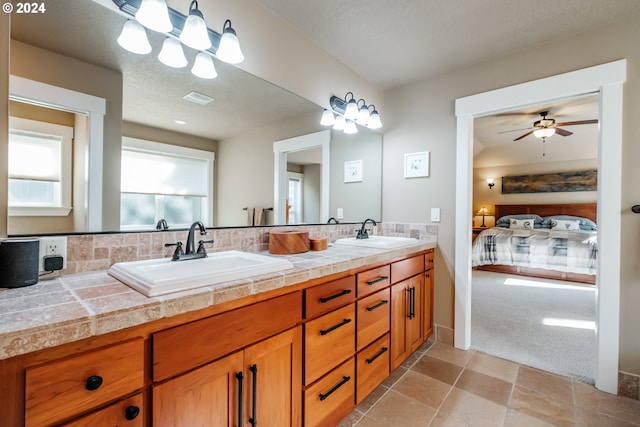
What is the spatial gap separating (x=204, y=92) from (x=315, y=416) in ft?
5.57

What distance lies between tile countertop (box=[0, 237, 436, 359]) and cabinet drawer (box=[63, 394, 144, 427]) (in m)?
0.20

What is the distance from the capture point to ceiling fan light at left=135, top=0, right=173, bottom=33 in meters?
1.17

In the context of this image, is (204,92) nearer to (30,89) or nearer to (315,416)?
(30,89)

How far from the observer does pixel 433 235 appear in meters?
2.49

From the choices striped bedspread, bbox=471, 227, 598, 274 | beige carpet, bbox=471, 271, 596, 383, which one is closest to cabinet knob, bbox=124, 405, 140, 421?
beige carpet, bbox=471, 271, 596, 383

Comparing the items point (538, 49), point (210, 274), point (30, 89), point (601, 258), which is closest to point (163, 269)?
point (210, 274)

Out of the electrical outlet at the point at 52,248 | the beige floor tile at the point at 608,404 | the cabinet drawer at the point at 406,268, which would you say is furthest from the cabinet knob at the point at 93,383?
the beige floor tile at the point at 608,404

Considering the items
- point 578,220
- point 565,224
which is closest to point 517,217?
point 565,224

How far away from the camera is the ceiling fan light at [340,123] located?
2316 millimetres

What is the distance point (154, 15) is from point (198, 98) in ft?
1.23

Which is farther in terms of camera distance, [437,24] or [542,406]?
[437,24]

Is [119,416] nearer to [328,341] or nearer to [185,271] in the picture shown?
[185,271]

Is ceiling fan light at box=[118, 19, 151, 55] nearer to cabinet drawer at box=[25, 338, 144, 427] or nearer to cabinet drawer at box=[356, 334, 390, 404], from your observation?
cabinet drawer at box=[25, 338, 144, 427]

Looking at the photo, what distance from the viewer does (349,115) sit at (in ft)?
7.73
